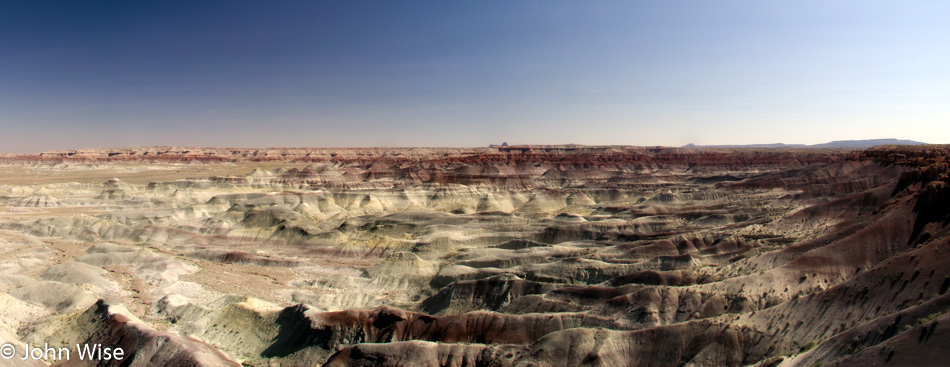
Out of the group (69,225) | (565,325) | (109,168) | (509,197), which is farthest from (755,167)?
(109,168)

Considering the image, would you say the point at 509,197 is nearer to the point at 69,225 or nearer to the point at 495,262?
the point at 495,262

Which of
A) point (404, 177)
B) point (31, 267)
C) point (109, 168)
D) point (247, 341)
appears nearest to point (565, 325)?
point (247, 341)

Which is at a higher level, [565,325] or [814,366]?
[814,366]

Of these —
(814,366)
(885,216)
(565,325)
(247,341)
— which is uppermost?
(885,216)

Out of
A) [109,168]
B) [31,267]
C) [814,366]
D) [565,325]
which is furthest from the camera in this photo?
[109,168]

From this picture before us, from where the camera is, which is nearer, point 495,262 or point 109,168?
point 495,262

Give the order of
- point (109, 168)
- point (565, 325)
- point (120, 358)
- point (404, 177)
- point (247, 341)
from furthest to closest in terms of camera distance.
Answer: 1. point (109, 168)
2. point (404, 177)
3. point (247, 341)
4. point (565, 325)
5. point (120, 358)
